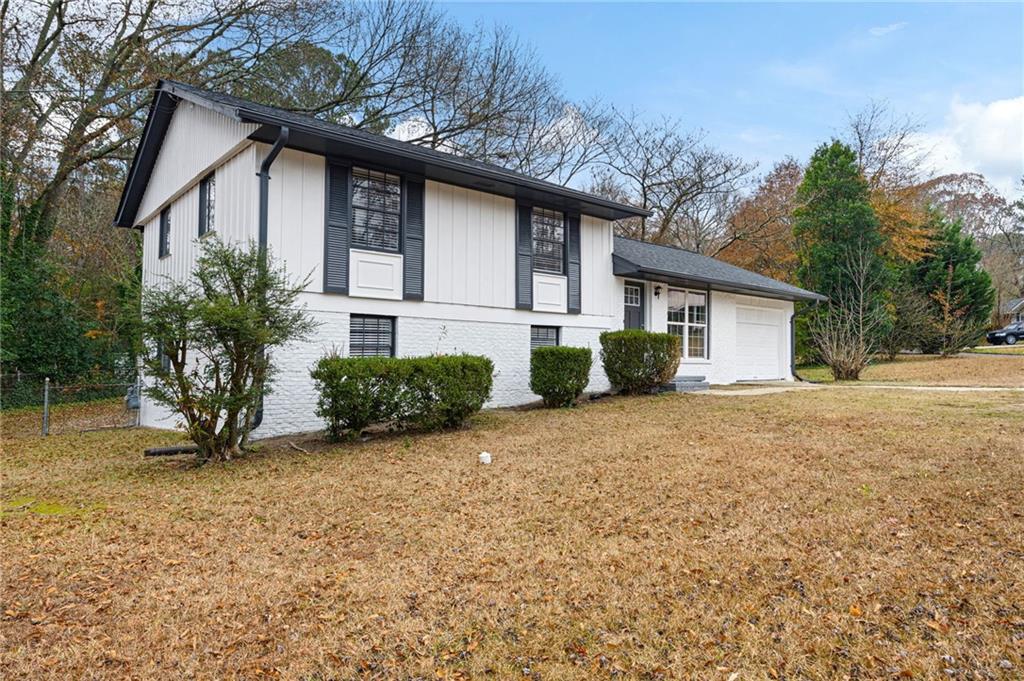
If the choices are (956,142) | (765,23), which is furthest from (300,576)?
(956,142)

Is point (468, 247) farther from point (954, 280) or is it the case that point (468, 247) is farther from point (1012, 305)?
point (1012, 305)

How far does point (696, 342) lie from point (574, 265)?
186 inches

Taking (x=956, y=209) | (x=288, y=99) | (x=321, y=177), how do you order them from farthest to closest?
(x=956, y=209) < (x=288, y=99) < (x=321, y=177)

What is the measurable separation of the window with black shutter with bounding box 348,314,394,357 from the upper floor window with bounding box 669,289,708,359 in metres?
8.02

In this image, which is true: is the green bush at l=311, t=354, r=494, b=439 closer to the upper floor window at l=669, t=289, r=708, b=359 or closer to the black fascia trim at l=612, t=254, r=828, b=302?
the black fascia trim at l=612, t=254, r=828, b=302

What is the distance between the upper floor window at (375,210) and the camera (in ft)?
33.9

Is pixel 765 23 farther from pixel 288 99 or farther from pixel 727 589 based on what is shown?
pixel 288 99

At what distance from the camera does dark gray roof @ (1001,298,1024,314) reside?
39031 millimetres

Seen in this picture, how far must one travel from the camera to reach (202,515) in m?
5.44

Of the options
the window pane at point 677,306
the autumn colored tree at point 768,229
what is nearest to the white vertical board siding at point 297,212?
the window pane at point 677,306

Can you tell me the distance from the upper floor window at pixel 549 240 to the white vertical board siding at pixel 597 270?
578 millimetres

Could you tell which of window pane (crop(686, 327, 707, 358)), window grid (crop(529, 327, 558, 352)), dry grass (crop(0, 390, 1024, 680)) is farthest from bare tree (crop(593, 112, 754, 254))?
dry grass (crop(0, 390, 1024, 680))

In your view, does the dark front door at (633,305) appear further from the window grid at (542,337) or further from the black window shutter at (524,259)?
the black window shutter at (524,259)

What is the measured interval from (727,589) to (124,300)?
23.3 feet
